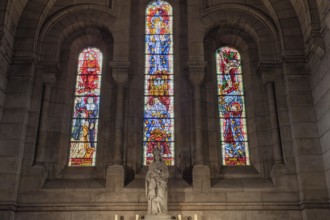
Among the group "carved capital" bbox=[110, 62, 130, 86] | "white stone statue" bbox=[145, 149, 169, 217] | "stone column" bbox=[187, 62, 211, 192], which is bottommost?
"white stone statue" bbox=[145, 149, 169, 217]

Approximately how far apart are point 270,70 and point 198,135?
2879mm

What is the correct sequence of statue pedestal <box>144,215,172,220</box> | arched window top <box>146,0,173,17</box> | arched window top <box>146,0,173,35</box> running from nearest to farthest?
statue pedestal <box>144,215,172,220</box> → arched window top <box>146,0,173,35</box> → arched window top <box>146,0,173,17</box>

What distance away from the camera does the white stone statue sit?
971cm

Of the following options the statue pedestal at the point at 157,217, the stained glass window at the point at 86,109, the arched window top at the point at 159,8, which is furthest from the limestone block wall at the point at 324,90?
the stained glass window at the point at 86,109

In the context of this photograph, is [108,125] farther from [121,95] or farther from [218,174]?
[218,174]

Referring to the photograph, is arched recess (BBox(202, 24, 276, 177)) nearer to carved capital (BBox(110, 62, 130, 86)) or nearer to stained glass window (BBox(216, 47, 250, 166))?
stained glass window (BBox(216, 47, 250, 166))

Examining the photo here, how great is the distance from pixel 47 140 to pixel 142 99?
9.62 ft

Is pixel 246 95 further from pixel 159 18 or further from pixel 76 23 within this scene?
pixel 76 23

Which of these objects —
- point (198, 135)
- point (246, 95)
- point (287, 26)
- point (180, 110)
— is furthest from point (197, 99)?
point (287, 26)

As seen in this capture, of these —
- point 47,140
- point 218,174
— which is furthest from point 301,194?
point 47,140

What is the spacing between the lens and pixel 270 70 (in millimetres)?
11945

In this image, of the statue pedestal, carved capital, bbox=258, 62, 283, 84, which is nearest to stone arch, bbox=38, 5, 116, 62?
carved capital, bbox=258, 62, 283, 84

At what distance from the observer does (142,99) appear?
1225 centimetres

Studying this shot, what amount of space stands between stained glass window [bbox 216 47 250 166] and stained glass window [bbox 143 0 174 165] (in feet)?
4.87
